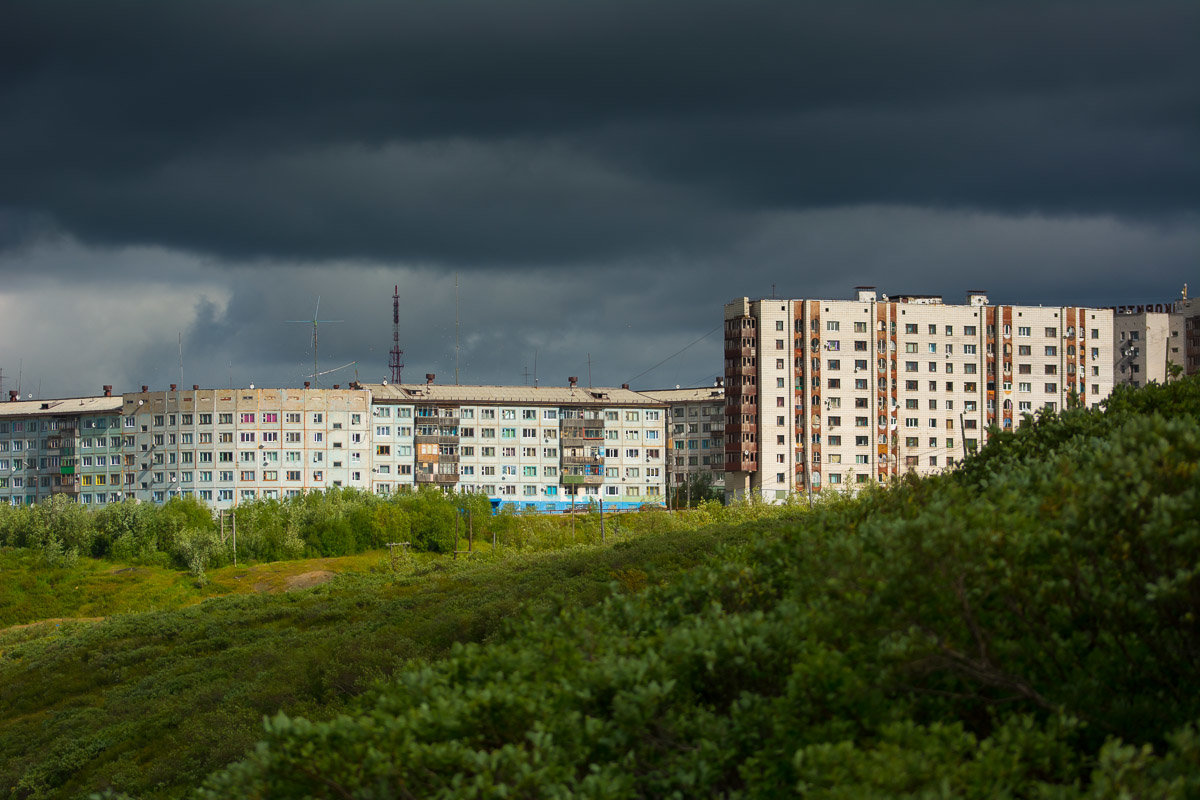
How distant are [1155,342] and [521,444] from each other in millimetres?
93623

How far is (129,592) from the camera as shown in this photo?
112438 millimetres

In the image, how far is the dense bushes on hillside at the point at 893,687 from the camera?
39.1ft

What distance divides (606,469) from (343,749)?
483 ft

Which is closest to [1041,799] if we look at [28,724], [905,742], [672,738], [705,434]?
[905,742]

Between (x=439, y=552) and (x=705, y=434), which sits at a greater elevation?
(x=705, y=434)

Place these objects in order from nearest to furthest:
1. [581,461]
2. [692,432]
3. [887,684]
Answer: [887,684]
[581,461]
[692,432]

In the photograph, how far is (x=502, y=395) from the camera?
161250 millimetres

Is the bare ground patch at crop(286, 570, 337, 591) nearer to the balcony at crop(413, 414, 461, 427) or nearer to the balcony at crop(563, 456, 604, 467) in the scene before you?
the balcony at crop(413, 414, 461, 427)

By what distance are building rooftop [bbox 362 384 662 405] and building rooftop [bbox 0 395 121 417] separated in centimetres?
3679

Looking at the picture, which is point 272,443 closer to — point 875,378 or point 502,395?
point 502,395

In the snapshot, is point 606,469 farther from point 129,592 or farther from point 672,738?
point 672,738

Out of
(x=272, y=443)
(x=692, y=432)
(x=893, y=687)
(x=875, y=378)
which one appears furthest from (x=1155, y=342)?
(x=893, y=687)

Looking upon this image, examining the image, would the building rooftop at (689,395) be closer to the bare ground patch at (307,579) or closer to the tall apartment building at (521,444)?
the tall apartment building at (521,444)

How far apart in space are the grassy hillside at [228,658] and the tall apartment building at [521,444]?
7050 cm
